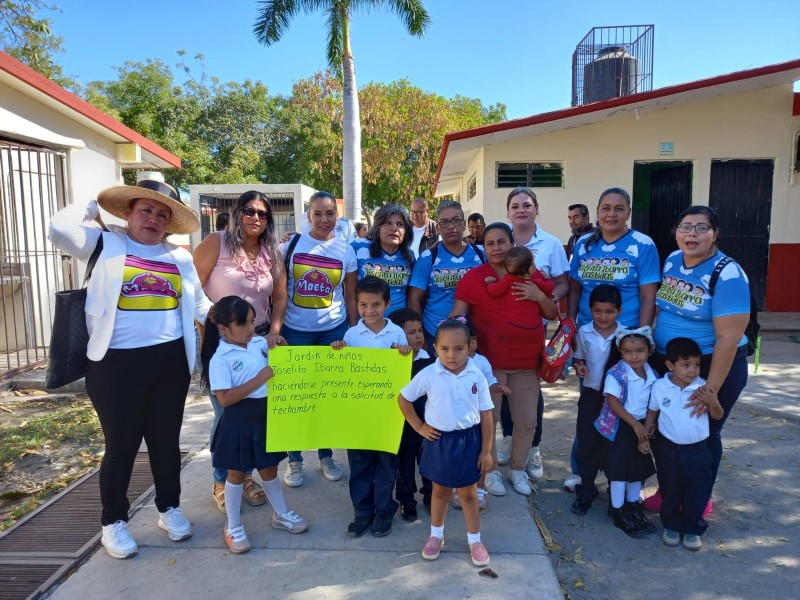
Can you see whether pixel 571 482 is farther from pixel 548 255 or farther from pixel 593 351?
pixel 548 255

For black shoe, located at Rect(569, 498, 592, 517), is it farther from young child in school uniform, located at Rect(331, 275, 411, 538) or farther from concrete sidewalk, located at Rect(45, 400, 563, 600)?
young child in school uniform, located at Rect(331, 275, 411, 538)

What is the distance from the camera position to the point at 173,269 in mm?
2854

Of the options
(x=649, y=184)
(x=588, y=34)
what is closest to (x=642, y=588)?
(x=649, y=184)

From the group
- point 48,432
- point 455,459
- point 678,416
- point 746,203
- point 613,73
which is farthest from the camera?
point 613,73

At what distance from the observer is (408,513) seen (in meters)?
3.15

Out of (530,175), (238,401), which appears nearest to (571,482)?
(238,401)

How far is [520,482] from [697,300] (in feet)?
5.12

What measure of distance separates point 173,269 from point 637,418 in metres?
2.67

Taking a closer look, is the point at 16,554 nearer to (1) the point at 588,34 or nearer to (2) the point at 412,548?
(2) the point at 412,548

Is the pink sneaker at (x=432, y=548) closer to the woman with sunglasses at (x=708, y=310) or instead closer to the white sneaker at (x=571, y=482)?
the white sneaker at (x=571, y=482)

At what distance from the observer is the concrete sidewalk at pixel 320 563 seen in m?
2.53

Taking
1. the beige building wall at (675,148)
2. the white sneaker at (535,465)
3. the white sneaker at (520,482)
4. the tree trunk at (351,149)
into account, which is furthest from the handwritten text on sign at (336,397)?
the tree trunk at (351,149)

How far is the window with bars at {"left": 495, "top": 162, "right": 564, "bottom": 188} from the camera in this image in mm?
9266

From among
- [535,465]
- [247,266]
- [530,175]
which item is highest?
[530,175]
